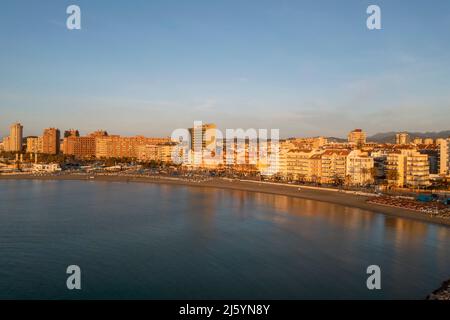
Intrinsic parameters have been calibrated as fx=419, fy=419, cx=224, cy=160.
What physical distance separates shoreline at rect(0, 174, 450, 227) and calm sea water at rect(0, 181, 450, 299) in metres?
0.68

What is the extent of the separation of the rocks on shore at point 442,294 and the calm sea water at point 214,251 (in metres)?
0.17

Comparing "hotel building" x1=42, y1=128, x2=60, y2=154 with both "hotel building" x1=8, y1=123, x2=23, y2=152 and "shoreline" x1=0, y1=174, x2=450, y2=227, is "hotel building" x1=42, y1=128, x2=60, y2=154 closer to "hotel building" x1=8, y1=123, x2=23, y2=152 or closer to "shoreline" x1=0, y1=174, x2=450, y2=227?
"hotel building" x1=8, y1=123, x2=23, y2=152

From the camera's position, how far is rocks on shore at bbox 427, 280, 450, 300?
6.60 metres

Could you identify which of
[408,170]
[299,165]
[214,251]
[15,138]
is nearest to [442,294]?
[214,251]

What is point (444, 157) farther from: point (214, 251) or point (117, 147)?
point (117, 147)

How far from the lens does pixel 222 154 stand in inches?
1612

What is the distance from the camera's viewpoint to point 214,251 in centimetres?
980

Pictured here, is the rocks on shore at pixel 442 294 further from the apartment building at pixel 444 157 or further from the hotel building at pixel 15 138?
the hotel building at pixel 15 138

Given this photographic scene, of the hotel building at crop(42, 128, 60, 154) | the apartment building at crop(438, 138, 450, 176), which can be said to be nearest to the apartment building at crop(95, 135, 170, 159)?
the hotel building at crop(42, 128, 60, 154)

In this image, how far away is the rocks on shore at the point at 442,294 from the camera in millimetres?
6598

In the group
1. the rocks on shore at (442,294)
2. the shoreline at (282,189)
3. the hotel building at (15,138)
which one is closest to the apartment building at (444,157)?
the shoreline at (282,189)

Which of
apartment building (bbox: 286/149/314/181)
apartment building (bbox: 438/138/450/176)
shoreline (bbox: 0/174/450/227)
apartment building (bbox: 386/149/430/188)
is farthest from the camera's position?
apartment building (bbox: 286/149/314/181)

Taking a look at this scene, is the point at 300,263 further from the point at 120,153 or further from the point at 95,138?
the point at 95,138

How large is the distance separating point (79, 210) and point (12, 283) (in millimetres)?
8365
